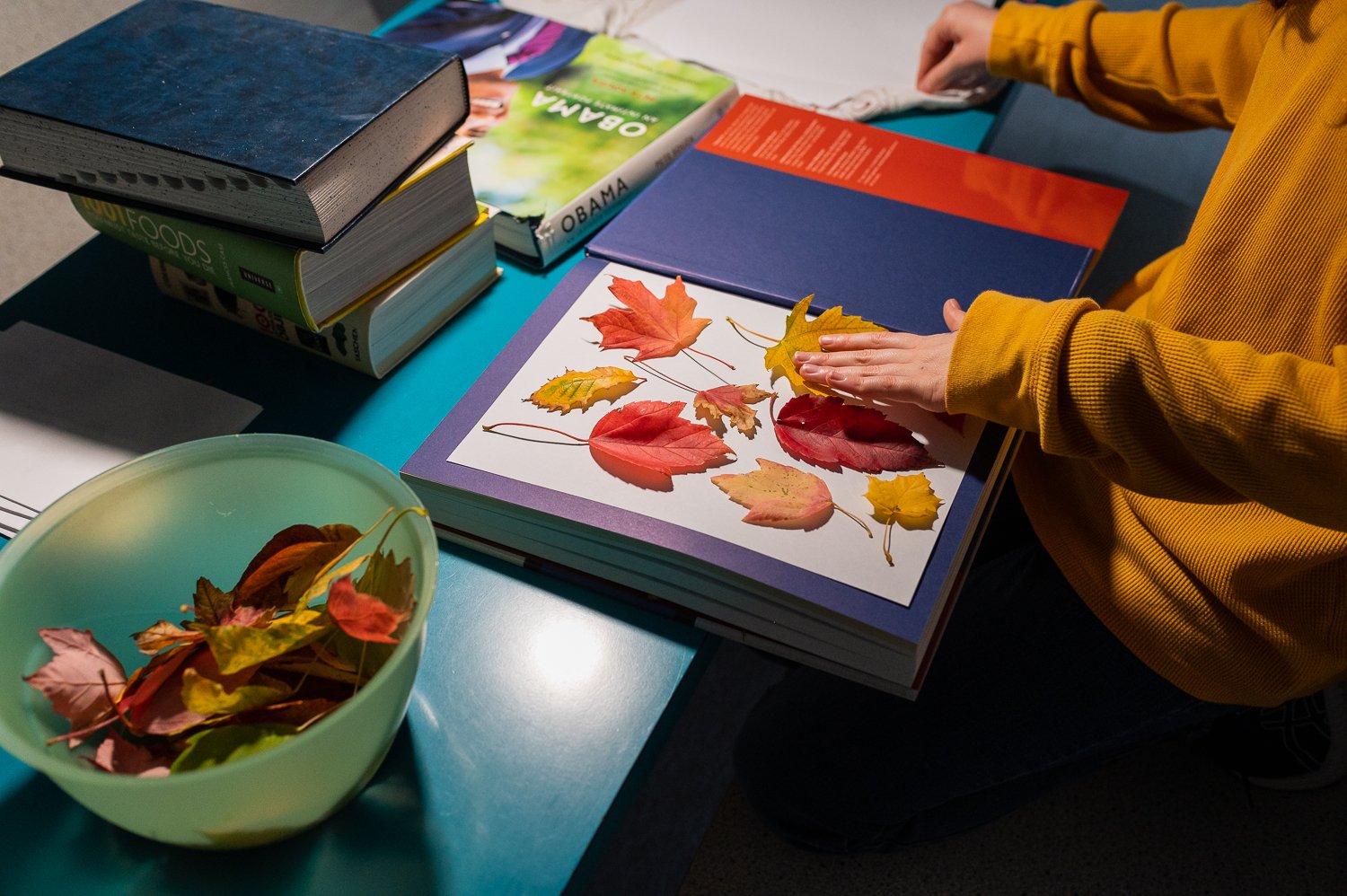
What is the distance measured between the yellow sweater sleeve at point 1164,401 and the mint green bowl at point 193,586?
1.24 feet

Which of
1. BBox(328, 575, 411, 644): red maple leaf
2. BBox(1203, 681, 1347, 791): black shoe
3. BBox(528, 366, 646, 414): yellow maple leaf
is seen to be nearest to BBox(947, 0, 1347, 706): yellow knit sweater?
BBox(528, 366, 646, 414): yellow maple leaf

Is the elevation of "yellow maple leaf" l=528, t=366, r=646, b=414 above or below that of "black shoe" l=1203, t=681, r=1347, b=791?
above

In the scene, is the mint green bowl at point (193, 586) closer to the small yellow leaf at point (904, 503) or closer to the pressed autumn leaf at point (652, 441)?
the pressed autumn leaf at point (652, 441)

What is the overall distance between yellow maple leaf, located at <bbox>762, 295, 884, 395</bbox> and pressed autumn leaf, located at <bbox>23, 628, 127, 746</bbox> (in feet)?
1.46

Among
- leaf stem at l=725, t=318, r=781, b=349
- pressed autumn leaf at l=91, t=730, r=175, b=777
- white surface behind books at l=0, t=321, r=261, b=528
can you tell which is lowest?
white surface behind books at l=0, t=321, r=261, b=528

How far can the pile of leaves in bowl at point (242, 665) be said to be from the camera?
476mm

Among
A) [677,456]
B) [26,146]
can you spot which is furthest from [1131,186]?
[26,146]

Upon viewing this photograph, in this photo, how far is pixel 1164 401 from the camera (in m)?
0.59

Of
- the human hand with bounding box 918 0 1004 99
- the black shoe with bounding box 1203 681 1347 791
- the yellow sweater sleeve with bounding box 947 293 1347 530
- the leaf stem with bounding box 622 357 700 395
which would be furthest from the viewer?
the black shoe with bounding box 1203 681 1347 791

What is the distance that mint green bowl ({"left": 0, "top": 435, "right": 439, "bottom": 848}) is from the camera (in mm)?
441

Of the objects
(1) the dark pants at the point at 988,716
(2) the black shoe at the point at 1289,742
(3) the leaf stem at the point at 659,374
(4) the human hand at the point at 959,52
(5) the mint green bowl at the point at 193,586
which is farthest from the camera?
(2) the black shoe at the point at 1289,742

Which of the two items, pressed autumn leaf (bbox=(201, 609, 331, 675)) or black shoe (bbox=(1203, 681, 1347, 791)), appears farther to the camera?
black shoe (bbox=(1203, 681, 1347, 791))

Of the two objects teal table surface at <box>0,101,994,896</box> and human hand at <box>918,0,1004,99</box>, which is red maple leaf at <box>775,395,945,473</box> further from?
human hand at <box>918,0,1004,99</box>

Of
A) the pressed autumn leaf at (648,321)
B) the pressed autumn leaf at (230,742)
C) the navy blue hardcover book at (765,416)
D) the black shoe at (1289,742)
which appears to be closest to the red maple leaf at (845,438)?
the navy blue hardcover book at (765,416)
